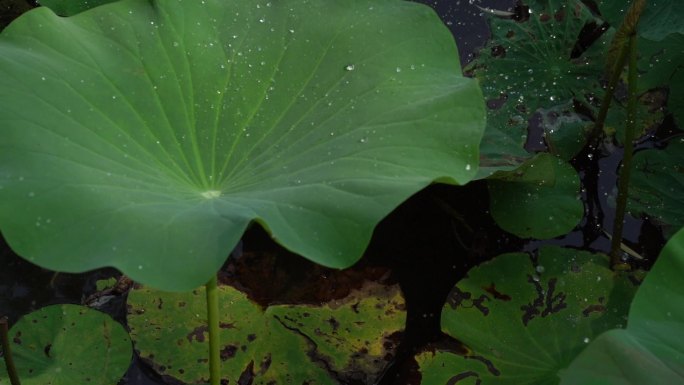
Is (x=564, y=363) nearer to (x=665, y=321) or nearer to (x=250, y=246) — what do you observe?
(x=665, y=321)

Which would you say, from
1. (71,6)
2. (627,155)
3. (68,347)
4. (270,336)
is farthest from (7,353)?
(627,155)

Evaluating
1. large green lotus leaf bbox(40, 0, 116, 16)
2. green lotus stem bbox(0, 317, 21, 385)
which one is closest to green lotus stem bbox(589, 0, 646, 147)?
large green lotus leaf bbox(40, 0, 116, 16)

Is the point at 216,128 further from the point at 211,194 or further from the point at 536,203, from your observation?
the point at 536,203

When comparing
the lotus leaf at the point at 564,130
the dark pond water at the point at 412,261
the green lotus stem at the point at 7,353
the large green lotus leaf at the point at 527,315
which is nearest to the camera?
the green lotus stem at the point at 7,353

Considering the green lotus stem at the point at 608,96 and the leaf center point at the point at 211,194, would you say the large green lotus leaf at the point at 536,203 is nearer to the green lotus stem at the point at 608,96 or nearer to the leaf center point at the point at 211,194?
the green lotus stem at the point at 608,96

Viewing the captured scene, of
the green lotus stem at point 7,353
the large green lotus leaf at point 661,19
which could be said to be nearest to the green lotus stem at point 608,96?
the large green lotus leaf at point 661,19

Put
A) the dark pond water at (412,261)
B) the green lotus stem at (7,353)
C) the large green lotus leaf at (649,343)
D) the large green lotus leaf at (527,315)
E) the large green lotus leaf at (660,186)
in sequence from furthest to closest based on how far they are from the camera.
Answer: the large green lotus leaf at (660,186), the dark pond water at (412,261), the large green lotus leaf at (527,315), the green lotus stem at (7,353), the large green lotus leaf at (649,343)
